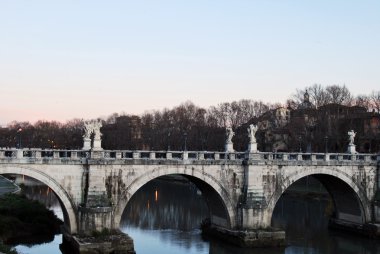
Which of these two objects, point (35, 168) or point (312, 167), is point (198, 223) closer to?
point (312, 167)

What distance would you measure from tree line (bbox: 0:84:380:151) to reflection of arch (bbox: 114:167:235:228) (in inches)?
1075

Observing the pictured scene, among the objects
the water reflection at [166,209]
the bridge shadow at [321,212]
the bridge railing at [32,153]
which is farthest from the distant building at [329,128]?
the bridge railing at [32,153]

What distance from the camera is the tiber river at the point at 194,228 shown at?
2594 centimetres

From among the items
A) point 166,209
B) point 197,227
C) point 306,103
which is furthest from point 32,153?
point 306,103

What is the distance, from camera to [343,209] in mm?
31938

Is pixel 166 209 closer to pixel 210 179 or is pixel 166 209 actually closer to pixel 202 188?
pixel 202 188

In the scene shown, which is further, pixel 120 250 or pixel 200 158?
pixel 200 158

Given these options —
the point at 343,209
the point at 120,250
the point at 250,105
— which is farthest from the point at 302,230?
the point at 250,105

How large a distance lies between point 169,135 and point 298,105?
719 inches

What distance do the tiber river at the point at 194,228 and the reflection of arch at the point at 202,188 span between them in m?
1.74

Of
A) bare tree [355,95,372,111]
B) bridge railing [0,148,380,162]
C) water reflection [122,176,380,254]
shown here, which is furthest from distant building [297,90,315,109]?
bridge railing [0,148,380,162]

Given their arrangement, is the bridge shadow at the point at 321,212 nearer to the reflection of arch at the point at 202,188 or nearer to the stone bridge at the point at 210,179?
the stone bridge at the point at 210,179

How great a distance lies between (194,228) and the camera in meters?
31.7

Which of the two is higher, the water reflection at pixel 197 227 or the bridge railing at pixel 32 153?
the bridge railing at pixel 32 153
